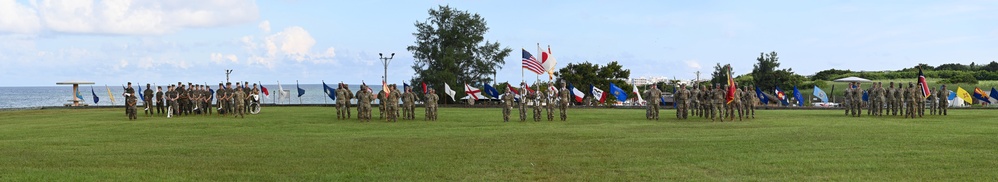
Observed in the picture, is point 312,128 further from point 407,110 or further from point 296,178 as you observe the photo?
point 296,178

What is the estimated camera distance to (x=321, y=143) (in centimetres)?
1889

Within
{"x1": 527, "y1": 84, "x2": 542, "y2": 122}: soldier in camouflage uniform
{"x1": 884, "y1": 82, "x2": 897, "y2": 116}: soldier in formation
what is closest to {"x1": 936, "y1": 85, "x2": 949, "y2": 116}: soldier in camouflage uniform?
{"x1": 884, "y1": 82, "x2": 897, "y2": 116}: soldier in formation

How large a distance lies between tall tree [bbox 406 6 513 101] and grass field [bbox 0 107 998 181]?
124 ft

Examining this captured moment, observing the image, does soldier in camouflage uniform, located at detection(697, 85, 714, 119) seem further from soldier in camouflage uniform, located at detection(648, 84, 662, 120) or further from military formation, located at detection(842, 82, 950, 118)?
military formation, located at detection(842, 82, 950, 118)

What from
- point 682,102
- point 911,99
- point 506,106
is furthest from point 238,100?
point 911,99

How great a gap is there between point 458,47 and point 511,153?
4726 cm

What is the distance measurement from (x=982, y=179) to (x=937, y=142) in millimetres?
6467

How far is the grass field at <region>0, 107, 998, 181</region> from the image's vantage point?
41.8 feet

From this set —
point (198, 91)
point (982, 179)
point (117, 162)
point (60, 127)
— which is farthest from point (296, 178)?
point (198, 91)

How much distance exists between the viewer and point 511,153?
16.2m

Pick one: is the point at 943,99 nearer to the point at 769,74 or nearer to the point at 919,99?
the point at 919,99

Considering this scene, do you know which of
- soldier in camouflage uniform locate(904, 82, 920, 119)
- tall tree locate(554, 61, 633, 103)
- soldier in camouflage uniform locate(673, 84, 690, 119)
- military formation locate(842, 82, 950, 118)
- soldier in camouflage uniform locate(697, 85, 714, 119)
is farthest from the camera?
tall tree locate(554, 61, 633, 103)

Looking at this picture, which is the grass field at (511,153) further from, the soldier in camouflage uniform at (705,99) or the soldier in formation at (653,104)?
the soldier in formation at (653,104)

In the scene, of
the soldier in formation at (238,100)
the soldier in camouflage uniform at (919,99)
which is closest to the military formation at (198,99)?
the soldier in formation at (238,100)
